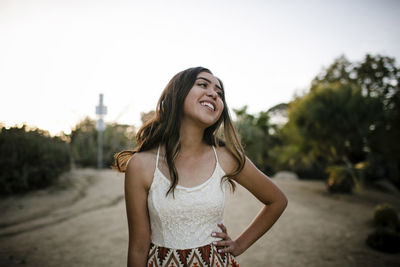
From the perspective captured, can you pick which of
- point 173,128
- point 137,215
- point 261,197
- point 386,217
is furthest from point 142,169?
point 386,217

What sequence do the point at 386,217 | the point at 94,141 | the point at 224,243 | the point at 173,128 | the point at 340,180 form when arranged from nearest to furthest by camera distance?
the point at 224,243 → the point at 173,128 → the point at 386,217 → the point at 340,180 → the point at 94,141

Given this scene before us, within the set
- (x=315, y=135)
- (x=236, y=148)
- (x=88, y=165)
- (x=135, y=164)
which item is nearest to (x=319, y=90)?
(x=315, y=135)

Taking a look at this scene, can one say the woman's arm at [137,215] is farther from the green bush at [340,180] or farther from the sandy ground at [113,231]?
the green bush at [340,180]

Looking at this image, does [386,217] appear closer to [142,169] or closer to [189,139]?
[189,139]

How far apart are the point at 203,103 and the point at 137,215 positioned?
0.86 metres

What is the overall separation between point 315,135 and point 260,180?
8.80 metres

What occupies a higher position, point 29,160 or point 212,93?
point 212,93

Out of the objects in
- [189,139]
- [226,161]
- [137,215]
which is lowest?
[137,215]

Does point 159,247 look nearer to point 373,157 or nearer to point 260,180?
point 260,180

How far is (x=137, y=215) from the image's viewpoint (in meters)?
1.49

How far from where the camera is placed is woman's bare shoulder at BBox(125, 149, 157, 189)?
1.52m

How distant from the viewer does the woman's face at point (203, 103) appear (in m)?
1.65

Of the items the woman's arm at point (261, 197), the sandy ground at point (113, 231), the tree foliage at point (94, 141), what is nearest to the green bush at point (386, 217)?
the sandy ground at point (113, 231)

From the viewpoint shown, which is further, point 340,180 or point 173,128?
point 340,180
